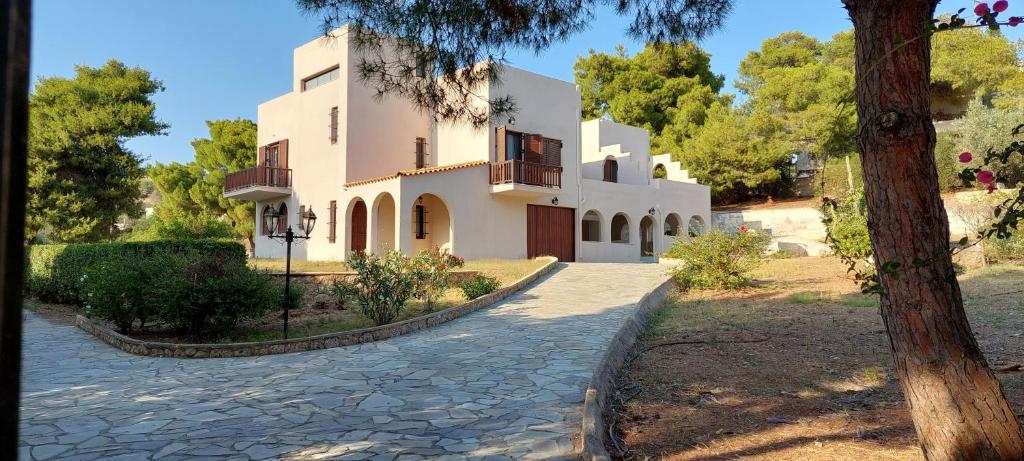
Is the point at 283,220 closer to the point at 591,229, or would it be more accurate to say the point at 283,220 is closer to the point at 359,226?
the point at 359,226

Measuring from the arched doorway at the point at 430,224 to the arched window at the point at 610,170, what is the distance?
7.85m

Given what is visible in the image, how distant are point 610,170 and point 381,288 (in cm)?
1663

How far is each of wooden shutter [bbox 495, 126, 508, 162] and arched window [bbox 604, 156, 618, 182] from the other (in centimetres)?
675

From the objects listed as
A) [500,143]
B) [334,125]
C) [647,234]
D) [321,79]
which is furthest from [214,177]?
[647,234]

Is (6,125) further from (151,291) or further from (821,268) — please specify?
(821,268)

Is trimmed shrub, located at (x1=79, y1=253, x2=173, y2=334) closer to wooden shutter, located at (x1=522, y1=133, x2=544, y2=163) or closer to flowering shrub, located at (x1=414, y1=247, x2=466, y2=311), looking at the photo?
flowering shrub, located at (x1=414, y1=247, x2=466, y2=311)

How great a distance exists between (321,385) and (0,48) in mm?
4782

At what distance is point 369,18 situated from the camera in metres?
5.32

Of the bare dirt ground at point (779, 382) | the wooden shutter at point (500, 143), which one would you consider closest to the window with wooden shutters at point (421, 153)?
the wooden shutter at point (500, 143)

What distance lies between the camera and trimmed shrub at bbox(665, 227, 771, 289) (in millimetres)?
A: 11312

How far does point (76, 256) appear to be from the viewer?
1278cm

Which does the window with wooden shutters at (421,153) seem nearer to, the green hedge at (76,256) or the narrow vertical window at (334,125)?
the narrow vertical window at (334,125)

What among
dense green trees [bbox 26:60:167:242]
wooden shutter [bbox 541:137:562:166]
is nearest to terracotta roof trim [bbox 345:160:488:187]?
wooden shutter [bbox 541:137:562:166]

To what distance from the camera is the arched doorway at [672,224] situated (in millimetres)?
24928
